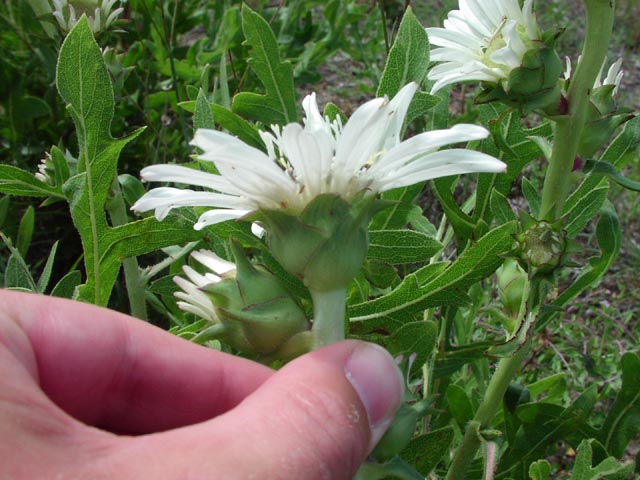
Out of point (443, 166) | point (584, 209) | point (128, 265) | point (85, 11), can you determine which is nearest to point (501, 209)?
point (584, 209)

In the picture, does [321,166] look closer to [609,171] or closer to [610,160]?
[609,171]

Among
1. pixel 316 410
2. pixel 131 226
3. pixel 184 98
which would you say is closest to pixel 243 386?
pixel 316 410

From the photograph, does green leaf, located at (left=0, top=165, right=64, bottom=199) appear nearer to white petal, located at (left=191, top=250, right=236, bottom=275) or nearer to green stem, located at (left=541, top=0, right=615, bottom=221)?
white petal, located at (left=191, top=250, right=236, bottom=275)

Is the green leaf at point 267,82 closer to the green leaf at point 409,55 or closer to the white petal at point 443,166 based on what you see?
the green leaf at point 409,55

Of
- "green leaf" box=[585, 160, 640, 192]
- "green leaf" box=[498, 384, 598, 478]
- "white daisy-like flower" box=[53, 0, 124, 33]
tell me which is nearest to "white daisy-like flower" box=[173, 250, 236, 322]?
"green leaf" box=[585, 160, 640, 192]

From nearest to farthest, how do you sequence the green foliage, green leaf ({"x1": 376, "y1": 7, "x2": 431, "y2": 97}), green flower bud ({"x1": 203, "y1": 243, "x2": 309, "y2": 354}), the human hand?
the human hand → green flower bud ({"x1": 203, "y1": 243, "x2": 309, "y2": 354}) → the green foliage → green leaf ({"x1": 376, "y1": 7, "x2": 431, "y2": 97})

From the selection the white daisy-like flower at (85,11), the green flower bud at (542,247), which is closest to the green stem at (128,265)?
the white daisy-like flower at (85,11)

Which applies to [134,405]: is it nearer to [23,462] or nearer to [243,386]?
[243,386]
